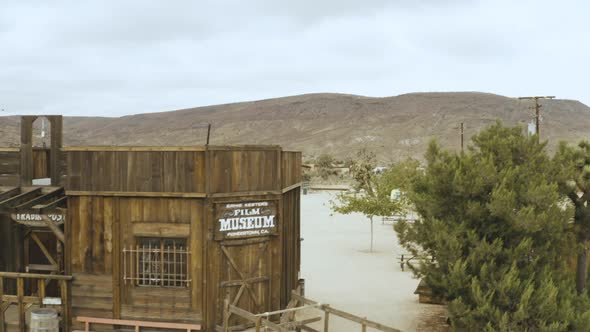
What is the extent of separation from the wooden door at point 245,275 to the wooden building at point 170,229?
2cm

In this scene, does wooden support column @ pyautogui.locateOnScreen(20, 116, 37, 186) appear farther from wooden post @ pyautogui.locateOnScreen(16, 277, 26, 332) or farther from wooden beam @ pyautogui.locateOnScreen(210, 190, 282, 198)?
wooden beam @ pyautogui.locateOnScreen(210, 190, 282, 198)

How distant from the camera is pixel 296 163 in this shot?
16141 millimetres

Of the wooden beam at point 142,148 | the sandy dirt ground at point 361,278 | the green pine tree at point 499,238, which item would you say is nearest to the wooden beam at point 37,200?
the wooden beam at point 142,148

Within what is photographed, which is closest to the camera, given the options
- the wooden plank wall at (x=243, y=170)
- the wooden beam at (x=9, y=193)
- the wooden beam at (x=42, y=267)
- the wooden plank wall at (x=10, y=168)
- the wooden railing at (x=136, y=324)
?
the wooden railing at (x=136, y=324)

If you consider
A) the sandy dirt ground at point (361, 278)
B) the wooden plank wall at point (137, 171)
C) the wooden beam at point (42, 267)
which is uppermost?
the wooden plank wall at point (137, 171)

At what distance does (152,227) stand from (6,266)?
5.57 meters

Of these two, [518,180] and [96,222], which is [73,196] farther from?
[518,180]

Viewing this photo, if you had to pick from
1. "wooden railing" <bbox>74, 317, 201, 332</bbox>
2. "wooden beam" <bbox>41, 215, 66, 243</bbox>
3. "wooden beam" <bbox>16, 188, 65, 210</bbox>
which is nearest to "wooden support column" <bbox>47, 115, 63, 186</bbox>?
"wooden beam" <bbox>16, 188, 65, 210</bbox>

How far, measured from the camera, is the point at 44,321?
12.3 meters

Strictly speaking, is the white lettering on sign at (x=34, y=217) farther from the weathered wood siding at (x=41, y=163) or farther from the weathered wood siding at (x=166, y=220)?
the weathered wood siding at (x=166, y=220)

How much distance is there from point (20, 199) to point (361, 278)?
13.7 meters

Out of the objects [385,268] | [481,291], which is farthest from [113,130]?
[481,291]

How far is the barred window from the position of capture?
40.8ft

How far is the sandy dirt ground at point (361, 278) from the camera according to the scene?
648 inches
